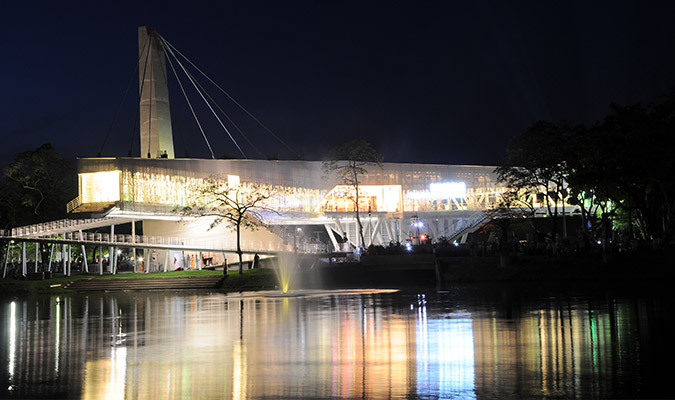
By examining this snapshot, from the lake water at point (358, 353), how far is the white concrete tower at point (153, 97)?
51338 millimetres

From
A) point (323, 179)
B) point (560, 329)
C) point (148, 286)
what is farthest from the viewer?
point (323, 179)

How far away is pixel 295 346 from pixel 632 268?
94.8 ft

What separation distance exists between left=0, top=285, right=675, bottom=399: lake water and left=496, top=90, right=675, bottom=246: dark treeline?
21518 mm

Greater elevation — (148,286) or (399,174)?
(399,174)

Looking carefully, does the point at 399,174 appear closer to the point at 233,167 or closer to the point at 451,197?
the point at 451,197

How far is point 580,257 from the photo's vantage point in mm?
39750

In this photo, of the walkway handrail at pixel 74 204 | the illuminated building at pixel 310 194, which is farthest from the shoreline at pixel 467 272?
the illuminated building at pixel 310 194

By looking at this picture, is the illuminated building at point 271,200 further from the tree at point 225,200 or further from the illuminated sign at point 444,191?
the tree at point 225,200

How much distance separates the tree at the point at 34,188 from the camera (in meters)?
70.5

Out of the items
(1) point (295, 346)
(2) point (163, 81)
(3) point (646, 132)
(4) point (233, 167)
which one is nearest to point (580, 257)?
(3) point (646, 132)

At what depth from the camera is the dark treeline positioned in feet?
139

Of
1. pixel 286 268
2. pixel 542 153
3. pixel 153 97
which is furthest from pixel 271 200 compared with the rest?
pixel 542 153

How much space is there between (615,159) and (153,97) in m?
47.6

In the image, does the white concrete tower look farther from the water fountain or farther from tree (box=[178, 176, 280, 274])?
the water fountain
